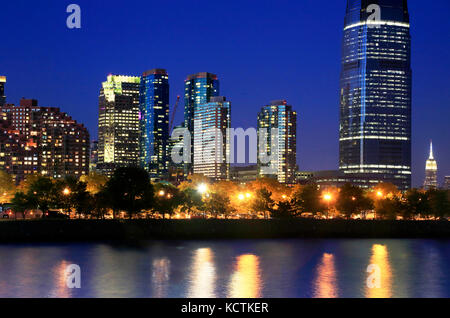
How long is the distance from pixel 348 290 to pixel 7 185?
12820 cm

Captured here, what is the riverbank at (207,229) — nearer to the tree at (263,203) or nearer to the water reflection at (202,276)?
the tree at (263,203)

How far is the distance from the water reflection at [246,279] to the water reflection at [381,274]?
12.6 m

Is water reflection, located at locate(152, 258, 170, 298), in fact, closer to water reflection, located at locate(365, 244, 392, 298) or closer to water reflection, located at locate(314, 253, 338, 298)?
water reflection, located at locate(314, 253, 338, 298)

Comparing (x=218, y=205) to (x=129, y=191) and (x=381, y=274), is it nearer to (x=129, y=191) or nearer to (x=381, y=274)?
(x=129, y=191)

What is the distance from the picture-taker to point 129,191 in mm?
122625

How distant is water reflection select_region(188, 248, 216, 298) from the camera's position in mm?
67250

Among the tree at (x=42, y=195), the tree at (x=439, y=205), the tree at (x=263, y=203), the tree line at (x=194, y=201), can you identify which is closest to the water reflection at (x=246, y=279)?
→ the tree line at (x=194, y=201)

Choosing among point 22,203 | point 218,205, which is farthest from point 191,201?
point 22,203

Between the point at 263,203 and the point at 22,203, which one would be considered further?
the point at 263,203

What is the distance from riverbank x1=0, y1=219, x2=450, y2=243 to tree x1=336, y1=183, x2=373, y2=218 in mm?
11696

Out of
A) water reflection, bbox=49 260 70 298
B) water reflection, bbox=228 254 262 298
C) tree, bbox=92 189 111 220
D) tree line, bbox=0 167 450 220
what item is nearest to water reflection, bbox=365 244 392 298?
water reflection, bbox=228 254 262 298

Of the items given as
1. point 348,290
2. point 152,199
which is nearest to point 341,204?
point 152,199

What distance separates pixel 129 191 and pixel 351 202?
56.1 meters

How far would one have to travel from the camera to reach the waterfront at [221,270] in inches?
2707
